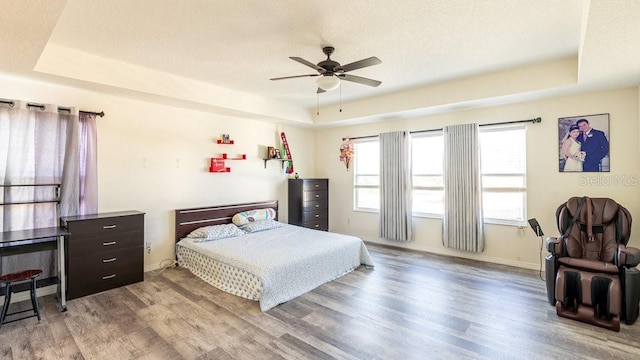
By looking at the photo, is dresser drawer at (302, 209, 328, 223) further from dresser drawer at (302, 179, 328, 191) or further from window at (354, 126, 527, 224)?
window at (354, 126, 527, 224)

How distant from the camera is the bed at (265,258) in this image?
321cm

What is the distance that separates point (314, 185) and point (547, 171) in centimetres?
398

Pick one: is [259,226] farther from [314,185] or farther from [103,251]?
[103,251]

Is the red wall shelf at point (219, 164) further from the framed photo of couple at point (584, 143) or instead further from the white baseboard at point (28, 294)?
the framed photo of couple at point (584, 143)

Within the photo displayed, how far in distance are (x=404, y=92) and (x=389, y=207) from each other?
2148 millimetres

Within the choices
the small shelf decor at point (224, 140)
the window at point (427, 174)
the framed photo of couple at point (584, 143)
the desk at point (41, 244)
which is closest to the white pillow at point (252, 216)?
the small shelf decor at point (224, 140)

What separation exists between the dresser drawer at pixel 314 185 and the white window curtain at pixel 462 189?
8.29 feet

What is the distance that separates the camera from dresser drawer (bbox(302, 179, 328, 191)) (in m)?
6.05

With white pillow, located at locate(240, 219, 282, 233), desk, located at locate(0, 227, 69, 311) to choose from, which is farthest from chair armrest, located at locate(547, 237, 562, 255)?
desk, located at locate(0, 227, 69, 311)

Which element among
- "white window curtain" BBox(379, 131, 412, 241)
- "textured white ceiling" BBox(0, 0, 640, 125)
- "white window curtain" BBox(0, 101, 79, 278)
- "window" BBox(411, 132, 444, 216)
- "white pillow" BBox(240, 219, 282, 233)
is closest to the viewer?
"textured white ceiling" BBox(0, 0, 640, 125)

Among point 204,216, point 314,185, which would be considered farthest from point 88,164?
point 314,185

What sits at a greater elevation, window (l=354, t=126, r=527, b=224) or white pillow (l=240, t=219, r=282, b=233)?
window (l=354, t=126, r=527, b=224)

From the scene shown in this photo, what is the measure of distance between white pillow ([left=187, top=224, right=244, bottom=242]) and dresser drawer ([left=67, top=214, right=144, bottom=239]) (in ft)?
2.57

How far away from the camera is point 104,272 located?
3482mm
